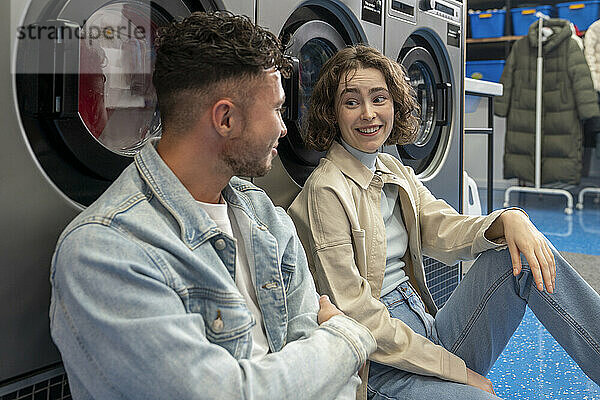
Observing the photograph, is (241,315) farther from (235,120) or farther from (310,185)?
(310,185)

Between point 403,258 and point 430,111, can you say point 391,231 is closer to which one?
point 403,258

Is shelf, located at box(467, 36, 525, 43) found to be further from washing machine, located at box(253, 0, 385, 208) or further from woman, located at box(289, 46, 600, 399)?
woman, located at box(289, 46, 600, 399)

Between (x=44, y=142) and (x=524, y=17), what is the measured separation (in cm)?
603

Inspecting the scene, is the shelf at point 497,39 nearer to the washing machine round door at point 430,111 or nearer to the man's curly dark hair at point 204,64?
the washing machine round door at point 430,111

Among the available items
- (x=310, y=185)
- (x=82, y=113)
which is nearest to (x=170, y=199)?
(x=82, y=113)

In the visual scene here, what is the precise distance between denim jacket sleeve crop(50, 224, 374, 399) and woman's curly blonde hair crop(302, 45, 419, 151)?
835 mm

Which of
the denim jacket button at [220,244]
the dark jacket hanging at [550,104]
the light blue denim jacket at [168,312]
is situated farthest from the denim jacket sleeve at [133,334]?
the dark jacket hanging at [550,104]

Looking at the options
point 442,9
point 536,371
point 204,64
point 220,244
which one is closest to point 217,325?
point 220,244

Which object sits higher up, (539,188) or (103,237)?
(103,237)

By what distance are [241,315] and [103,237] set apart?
24 centimetres

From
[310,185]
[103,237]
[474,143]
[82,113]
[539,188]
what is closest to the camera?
[103,237]

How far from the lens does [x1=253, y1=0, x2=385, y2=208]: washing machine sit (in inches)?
62.5

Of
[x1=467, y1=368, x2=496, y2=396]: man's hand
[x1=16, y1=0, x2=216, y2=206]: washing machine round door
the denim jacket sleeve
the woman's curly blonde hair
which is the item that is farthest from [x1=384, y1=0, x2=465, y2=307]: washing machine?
the denim jacket sleeve

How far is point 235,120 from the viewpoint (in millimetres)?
978
